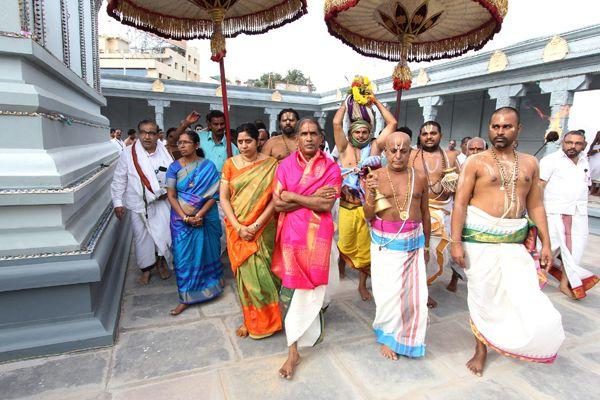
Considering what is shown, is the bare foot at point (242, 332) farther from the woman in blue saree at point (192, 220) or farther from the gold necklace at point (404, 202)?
the gold necklace at point (404, 202)

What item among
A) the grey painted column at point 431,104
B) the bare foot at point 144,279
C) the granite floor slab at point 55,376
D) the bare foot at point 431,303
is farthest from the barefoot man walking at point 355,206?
the grey painted column at point 431,104

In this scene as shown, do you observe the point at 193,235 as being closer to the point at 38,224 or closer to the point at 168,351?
the point at 168,351

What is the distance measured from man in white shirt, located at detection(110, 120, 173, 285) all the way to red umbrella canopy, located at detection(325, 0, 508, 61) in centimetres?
244

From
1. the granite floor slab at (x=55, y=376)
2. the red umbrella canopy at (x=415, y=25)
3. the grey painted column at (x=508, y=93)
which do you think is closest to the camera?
the granite floor slab at (x=55, y=376)

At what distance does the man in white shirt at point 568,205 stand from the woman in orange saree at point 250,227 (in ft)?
11.5

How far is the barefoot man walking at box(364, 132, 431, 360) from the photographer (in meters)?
2.77

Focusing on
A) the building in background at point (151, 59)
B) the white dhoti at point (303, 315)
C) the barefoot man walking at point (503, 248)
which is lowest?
the white dhoti at point (303, 315)

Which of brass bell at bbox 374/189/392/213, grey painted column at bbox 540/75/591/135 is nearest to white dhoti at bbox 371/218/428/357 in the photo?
Answer: brass bell at bbox 374/189/392/213

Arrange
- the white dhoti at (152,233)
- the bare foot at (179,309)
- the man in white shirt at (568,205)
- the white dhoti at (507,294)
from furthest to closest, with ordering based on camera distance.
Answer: the man in white shirt at (568,205) → the white dhoti at (152,233) → the bare foot at (179,309) → the white dhoti at (507,294)

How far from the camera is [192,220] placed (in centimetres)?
353

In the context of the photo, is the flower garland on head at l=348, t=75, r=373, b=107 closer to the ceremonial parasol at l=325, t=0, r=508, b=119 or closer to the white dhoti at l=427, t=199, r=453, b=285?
the ceremonial parasol at l=325, t=0, r=508, b=119

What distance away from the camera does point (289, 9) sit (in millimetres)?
4270

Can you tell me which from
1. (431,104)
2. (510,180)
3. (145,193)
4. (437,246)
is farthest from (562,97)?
(145,193)

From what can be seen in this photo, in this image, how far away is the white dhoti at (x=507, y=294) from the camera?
2428 mm
